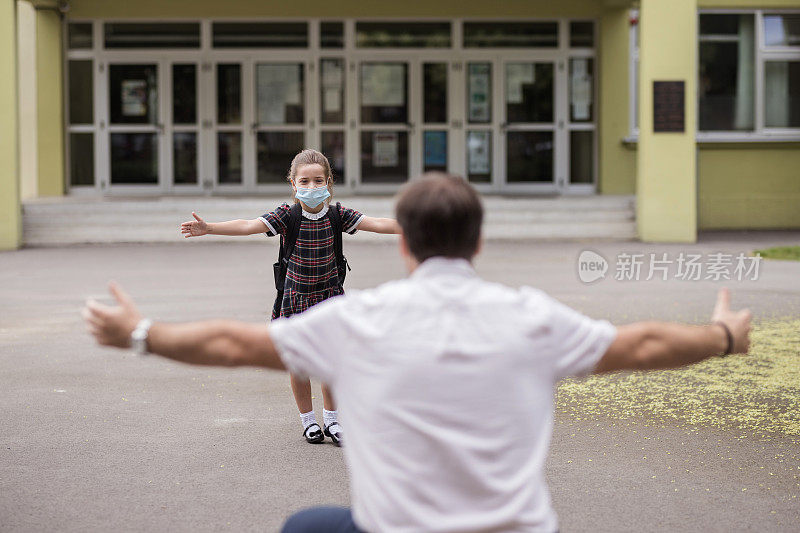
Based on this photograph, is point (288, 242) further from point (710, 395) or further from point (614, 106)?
point (614, 106)

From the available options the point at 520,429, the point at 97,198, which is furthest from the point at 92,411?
the point at 97,198

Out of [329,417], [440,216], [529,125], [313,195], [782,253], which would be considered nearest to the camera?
[440,216]

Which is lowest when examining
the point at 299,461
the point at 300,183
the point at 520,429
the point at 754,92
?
the point at 299,461

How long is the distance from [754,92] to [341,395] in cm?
2018

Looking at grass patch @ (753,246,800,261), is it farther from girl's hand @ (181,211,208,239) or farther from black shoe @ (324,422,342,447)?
girl's hand @ (181,211,208,239)

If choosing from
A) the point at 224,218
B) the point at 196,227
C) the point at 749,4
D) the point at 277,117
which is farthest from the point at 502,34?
the point at 196,227

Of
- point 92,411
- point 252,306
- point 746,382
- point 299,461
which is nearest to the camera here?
point 299,461

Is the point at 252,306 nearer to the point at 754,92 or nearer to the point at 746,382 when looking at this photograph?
the point at 746,382

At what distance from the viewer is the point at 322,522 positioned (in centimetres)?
243

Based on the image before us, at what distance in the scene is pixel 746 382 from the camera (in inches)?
285

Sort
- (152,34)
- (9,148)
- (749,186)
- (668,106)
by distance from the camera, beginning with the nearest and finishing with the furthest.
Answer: (9,148)
(668,106)
(749,186)
(152,34)

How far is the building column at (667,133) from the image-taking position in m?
17.5

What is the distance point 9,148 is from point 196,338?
16147mm

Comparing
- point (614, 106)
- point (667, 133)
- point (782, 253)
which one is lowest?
point (782, 253)
